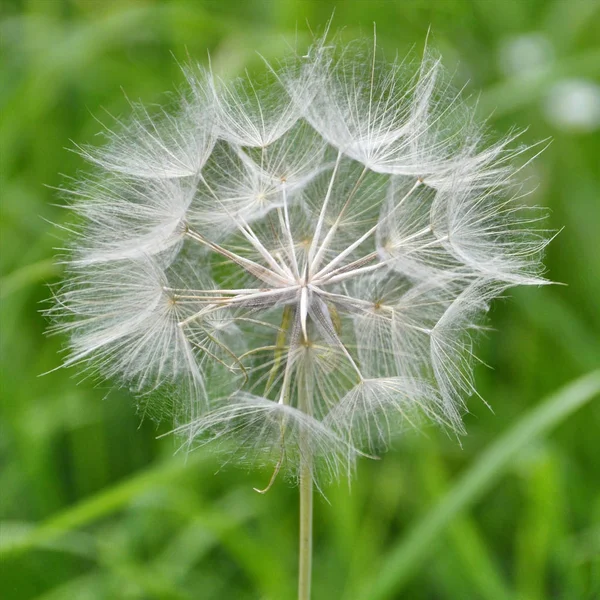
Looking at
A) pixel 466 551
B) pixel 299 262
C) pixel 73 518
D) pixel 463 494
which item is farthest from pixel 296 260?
pixel 466 551

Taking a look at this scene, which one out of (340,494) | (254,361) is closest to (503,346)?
(340,494)

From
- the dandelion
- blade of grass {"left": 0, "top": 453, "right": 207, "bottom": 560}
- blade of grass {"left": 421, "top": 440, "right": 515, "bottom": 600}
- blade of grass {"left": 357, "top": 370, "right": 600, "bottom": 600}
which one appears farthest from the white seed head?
blade of grass {"left": 421, "top": 440, "right": 515, "bottom": 600}

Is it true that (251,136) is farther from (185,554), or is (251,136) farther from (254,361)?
(185,554)

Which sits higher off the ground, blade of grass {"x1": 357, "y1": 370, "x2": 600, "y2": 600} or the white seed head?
the white seed head

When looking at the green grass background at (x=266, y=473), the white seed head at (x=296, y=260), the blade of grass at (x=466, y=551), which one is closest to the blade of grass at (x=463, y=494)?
the green grass background at (x=266, y=473)

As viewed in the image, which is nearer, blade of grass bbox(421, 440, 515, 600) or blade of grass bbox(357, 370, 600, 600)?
blade of grass bbox(357, 370, 600, 600)

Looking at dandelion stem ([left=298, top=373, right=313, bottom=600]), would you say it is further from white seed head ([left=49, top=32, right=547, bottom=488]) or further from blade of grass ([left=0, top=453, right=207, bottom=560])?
blade of grass ([left=0, top=453, right=207, bottom=560])
